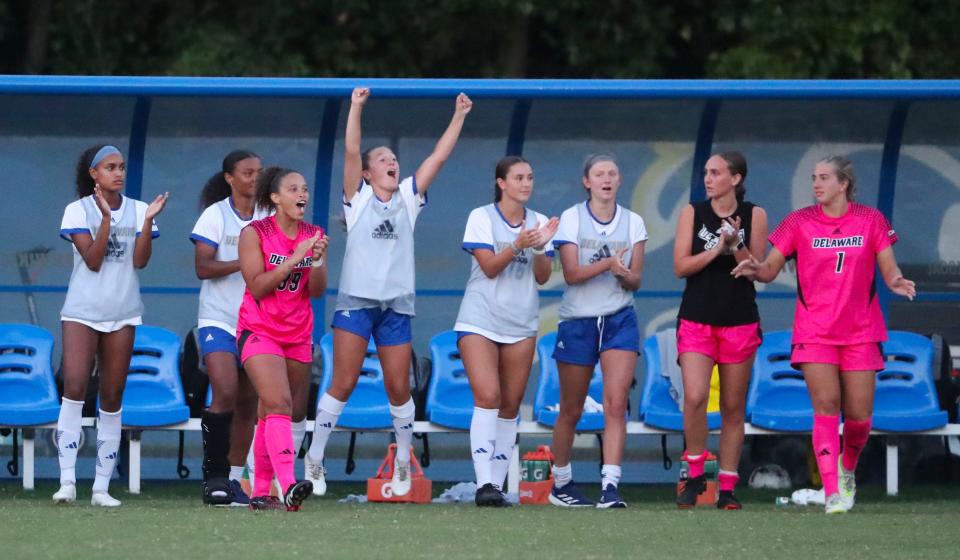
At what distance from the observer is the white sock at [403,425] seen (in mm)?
8438

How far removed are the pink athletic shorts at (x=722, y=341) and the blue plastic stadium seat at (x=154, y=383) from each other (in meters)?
2.96

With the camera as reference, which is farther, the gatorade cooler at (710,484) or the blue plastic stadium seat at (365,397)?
the blue plastic stadium seat at (365,397)

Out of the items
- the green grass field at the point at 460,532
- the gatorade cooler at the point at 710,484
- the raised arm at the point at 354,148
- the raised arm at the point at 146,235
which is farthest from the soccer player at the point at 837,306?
the raised arm at the point at 146,235

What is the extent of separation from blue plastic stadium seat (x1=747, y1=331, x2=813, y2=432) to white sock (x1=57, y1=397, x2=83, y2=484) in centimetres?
383

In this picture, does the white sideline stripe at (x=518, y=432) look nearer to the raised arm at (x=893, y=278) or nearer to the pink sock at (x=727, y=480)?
the pink sock at (x=727, y=480)

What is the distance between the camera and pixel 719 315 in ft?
27.1

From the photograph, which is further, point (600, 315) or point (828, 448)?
point (600, 315)

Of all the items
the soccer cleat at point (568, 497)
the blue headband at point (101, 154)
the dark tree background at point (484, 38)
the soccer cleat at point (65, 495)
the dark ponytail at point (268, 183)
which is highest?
the dark tree background at point (484, 38)

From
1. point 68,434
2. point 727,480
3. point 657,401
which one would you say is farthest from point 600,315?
point 68,434

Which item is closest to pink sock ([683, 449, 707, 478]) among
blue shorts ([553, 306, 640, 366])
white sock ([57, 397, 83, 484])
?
blue shorts ([553, 306, 640, 366])

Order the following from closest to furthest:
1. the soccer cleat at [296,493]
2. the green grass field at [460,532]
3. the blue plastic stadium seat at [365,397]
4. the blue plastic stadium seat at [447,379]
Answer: the green grass field at [460,532] < the soccer cleat at [296,493] < the blue plastic stadium seat at [365,397] < the blue plastic stadium seat at [447,379]

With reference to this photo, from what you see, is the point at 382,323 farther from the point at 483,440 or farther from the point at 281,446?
the point at 281,446

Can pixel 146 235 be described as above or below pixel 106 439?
above

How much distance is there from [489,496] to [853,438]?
6.10ft
